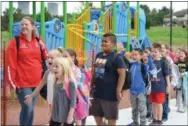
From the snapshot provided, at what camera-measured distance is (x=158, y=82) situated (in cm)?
682

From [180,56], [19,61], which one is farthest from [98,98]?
[180,56]

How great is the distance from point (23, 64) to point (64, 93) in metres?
1.19

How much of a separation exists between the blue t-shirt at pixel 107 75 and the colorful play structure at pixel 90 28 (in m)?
3.84

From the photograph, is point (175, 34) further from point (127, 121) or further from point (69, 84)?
point (69, 84)

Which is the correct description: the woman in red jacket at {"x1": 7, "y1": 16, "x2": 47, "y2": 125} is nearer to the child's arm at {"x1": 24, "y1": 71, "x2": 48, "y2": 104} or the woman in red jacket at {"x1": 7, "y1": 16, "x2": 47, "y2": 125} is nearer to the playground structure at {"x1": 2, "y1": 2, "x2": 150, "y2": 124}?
the child's arm at {"x1": 24, "y1": 71, "x2": 48, "y2": 104}

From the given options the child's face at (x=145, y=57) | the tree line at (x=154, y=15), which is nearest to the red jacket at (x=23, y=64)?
the child's face at (x=145, y=57)

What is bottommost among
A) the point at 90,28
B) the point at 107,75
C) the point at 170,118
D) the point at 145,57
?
the point at 170,118

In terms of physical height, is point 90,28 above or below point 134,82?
above

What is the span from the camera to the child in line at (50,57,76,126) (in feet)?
14.5

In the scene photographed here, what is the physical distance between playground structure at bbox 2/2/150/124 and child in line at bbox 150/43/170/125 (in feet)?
9.18

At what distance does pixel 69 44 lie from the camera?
11.2m

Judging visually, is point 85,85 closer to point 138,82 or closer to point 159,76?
point 138,82

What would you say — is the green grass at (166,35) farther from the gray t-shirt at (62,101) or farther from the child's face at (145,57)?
the gray t-shirt at (62,101)

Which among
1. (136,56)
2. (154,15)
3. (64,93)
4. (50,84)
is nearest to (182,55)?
(136,56)
